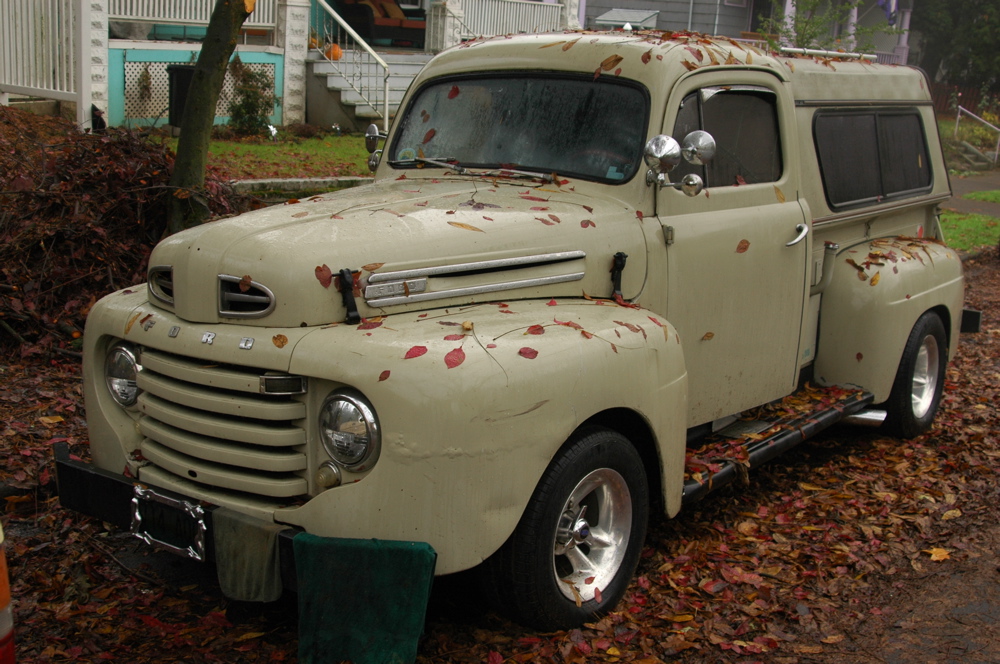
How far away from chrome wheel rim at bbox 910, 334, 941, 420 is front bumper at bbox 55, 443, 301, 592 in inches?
176

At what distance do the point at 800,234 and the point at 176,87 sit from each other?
34.8ft

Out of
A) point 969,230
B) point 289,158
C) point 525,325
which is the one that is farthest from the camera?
point 969,230

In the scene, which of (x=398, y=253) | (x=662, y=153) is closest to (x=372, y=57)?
(x=662, y=153)

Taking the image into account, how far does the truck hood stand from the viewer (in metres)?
3.45

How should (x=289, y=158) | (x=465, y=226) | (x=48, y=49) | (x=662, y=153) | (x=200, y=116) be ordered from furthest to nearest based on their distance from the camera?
(x=289, y=158), (x=48, y=49), (x=200, y=116), (x=662, y=153), (x=465, y=226)

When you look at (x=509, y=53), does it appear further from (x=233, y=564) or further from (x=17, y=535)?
(x=17, y=535)

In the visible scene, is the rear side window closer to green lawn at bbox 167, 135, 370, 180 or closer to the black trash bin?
green lawn at bbox 167, 135, 370, 180

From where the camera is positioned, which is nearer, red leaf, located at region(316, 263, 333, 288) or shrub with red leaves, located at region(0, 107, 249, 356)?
red leaf, located at region(316, 263, 333, 288)

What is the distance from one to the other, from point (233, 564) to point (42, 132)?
7.25 meters

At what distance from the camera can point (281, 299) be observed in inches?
133

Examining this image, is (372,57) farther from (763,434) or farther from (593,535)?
(593,535)

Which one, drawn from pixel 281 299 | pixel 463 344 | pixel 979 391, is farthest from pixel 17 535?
pixel 979 391

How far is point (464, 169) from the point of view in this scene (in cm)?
474

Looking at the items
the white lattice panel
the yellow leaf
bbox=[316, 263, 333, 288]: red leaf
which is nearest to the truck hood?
bbox=[316, 263, 333, 288]: red leaf
